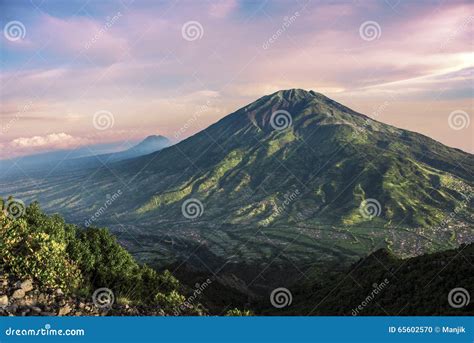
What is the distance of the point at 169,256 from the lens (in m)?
168

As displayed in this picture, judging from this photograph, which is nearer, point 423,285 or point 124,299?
point 124,299

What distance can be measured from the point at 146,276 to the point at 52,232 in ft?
25.8

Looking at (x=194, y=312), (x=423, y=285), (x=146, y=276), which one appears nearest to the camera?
(x=194, y=312)

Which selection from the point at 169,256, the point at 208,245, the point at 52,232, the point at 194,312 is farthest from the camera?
the point at 208,245

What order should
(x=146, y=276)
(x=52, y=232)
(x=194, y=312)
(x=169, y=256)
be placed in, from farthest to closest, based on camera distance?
(x=169, y=256), (x=146, y=276), (x=194, y=312), (x=52, y=232)

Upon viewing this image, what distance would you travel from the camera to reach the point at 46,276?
16.6 metres

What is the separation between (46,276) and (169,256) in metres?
155

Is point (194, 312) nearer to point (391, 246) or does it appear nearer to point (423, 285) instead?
point (423, 285)

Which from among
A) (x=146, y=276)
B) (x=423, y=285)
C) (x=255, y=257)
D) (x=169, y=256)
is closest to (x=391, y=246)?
(x=255, y=257)
